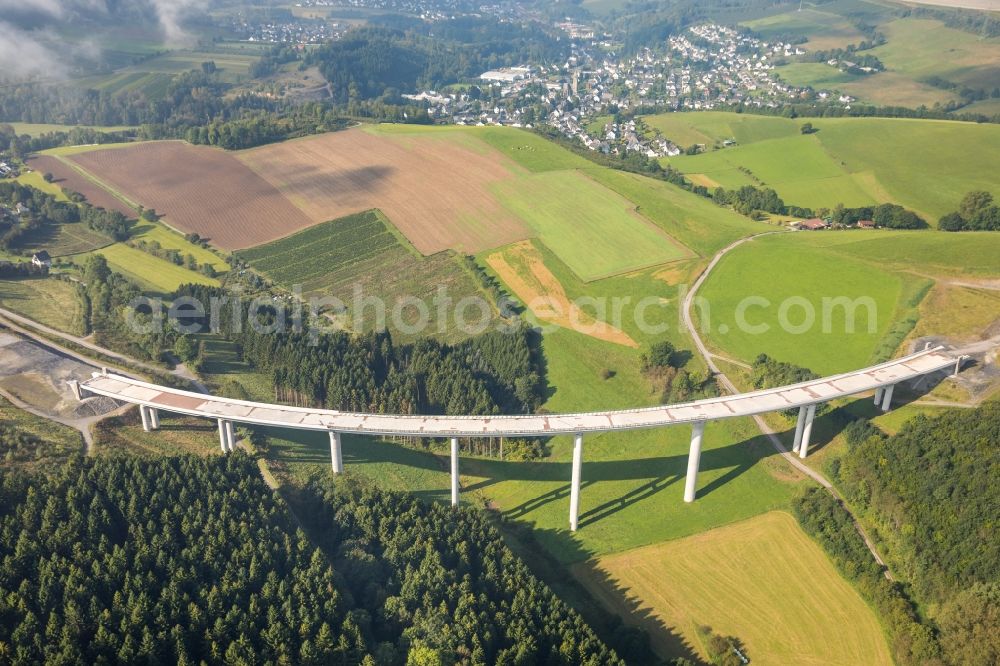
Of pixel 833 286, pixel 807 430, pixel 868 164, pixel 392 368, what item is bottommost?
pixel 392 368

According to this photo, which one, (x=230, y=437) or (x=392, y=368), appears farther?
(x=392, y=368)

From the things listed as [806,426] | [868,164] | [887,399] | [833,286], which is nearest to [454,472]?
[806,426]

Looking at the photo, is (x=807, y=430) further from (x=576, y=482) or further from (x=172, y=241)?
(x=172, y=241)

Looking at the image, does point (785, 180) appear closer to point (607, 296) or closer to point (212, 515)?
point (607, 296)

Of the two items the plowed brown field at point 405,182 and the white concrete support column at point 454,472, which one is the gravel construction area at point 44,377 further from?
the plowed brown field at point 405,182

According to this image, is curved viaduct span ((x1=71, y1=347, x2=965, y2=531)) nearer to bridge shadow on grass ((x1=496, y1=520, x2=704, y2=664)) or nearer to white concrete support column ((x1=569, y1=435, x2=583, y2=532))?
white concrete support column ((x1=569, y1=435, x2=583, y2=532))

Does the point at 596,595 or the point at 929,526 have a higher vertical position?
the point at 929,526

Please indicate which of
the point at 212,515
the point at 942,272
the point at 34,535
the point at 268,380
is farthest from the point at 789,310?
the point at 34,535
